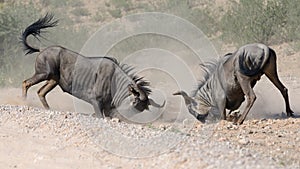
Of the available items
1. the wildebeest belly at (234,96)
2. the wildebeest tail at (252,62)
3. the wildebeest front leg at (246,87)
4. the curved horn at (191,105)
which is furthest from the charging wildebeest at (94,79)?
the wildebeest tail at (252,62)

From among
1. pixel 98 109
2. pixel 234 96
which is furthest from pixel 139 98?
pixel 234 96

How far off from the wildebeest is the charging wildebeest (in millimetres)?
901

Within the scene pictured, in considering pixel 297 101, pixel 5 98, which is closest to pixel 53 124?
pixel 5 98

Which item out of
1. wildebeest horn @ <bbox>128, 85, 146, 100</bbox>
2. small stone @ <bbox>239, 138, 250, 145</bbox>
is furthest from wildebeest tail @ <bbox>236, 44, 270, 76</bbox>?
small stone @ <bbox>239, 138, 250, 145</bbox>

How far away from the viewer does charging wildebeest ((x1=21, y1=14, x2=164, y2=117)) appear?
1316 centimetres

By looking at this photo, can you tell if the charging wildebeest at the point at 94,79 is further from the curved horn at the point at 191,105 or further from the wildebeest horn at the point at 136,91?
the curved horn at the point at 191,105

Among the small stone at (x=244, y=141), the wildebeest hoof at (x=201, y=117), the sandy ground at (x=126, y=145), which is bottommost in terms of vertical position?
the wildebeest hoof at (x=201, y=117)

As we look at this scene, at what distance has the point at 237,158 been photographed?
8086 millimetres

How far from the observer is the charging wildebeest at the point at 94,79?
13156 millimetres

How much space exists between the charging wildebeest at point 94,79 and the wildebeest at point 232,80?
901mm

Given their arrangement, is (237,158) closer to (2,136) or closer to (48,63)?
(2,136)

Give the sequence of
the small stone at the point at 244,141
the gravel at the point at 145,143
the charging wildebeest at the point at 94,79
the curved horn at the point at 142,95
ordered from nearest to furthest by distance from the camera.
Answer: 1. the gravel at the point at 145,143
2. the small stone at the point at 244,141
3. the curved horn at the point at 142,95
4. the charging wildebeest at the point at 94,79

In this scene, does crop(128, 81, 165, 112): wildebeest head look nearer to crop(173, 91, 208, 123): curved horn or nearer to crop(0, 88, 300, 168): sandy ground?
crop(173, 91, 208, 123): curved horn

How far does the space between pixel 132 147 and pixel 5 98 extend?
8475 mm
